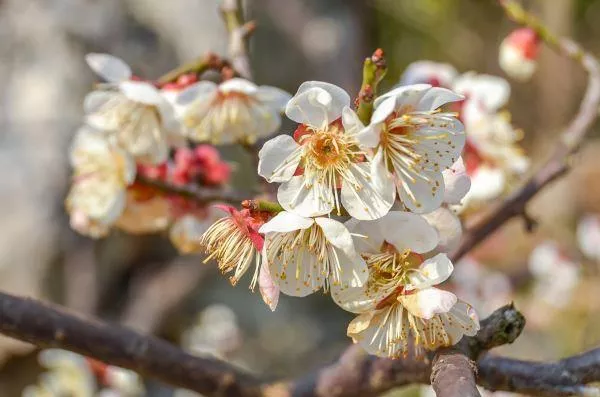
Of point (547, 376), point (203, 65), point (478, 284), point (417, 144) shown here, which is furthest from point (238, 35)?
point (478, 284)

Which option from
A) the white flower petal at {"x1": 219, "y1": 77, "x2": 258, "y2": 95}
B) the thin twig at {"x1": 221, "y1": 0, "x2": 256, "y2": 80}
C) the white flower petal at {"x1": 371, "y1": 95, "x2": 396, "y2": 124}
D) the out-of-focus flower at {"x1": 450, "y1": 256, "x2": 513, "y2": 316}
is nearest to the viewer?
the white flower petal at {"x1": 371, "y1": 95, "x2": 396, "y2": 124}

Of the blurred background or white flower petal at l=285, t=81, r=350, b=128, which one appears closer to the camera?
white flower petal at l=285, t=81, r=350, b=128

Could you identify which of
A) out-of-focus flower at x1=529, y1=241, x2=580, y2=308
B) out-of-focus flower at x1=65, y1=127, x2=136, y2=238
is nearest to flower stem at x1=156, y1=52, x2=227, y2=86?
out-of-focus flower at x1=65, y1=127, x2=136, y2=238

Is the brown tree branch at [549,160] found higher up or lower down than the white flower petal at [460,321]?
higher up

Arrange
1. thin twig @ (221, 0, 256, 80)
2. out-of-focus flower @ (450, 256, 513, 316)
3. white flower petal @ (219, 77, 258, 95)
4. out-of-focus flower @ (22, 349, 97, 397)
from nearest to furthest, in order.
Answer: white flower petal @ (219, 77, 258, 95) < thin twig @ (221, 0, 256, 80) < out-of-focus flower @ (22, 349, 97, 397) < out-of-focus flower @ (450, 256, 513, 316)

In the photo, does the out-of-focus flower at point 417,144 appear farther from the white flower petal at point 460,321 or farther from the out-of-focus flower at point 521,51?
the out-of-focus flower at point 521,51

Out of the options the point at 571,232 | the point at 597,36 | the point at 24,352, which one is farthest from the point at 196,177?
the point at 597,36

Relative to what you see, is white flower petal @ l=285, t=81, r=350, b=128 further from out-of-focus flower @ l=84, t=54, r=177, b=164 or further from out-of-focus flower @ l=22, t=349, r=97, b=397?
out-of-focus flower @ l=22, t=349, r=97, b=397

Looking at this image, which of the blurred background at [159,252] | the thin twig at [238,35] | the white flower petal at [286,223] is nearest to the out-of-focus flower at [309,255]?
the white flower petal at [286,223]
